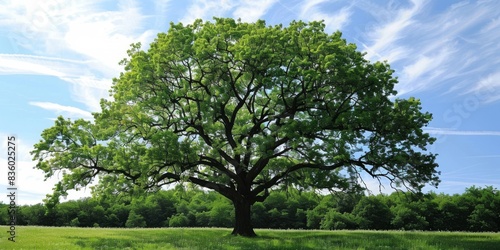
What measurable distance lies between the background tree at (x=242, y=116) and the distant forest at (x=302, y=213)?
3270 centimetres

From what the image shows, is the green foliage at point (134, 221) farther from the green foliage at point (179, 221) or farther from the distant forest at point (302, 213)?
the green foliage at point (179, 221)

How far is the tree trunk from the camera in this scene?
3597 centimetres

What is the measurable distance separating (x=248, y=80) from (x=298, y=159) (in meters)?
8.28

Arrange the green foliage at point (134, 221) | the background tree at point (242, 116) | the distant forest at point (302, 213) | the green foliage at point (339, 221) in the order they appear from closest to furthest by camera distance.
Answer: the background tree at point (242, 116)
the distant forest at point (302, 213)
the green foliage at point (339, 221)
the green foliage at point (134, 221)

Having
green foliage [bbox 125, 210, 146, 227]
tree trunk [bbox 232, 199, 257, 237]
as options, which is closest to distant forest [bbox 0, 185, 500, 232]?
green foliage [bbox 125, 210, 146, 227]

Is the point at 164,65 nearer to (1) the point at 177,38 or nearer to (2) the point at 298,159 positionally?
(1) the point at 177,38

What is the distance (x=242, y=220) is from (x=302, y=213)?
43177mm

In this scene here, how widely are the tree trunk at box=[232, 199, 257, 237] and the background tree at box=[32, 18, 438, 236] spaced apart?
8cm

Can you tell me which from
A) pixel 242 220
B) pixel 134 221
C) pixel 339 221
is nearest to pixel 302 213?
pixel 339 221

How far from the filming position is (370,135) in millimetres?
33906

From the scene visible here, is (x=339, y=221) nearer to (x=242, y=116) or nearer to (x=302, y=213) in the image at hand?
(x=302, y=213)

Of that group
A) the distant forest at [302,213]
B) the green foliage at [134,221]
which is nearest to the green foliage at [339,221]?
the distant forest at [302,213]

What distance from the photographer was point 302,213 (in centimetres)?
7781

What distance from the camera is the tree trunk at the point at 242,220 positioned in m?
36.0
